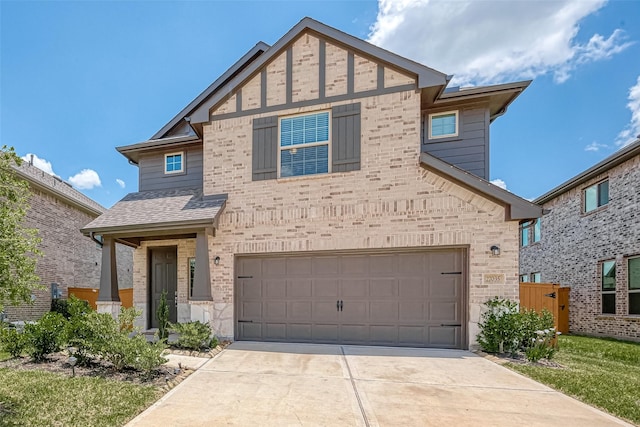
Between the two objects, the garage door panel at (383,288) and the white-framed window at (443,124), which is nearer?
the garage door panel at (383,288)

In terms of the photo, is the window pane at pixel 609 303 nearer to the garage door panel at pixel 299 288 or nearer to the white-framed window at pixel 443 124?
the white-framed window at pixel 443 124

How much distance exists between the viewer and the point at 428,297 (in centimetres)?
754

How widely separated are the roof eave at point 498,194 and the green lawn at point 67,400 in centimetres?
679

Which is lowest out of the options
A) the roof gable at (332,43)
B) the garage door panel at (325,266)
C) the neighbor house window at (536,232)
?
the garage door panel at (325,266)

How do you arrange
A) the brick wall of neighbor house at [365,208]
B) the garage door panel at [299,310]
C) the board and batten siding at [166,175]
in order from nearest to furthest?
1. the brick wall of neighbor house at [365,208]
2. the garage door panel at [299,310]
3. the board and batten siding at [166,175]

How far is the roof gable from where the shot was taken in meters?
7.58

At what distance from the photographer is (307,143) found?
8.34 meters

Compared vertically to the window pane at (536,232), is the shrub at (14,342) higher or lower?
lower

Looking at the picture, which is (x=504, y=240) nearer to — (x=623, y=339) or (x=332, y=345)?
(x=332, y=345)

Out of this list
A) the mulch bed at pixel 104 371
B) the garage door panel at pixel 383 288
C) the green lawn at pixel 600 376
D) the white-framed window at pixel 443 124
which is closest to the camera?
the green lawn at pixel 600 376

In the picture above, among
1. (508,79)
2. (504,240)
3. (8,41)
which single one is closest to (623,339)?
(504,240)

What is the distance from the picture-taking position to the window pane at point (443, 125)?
8.40m

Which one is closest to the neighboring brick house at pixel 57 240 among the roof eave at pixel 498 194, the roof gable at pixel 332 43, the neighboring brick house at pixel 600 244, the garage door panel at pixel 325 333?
the roof gable at pixel 332 43

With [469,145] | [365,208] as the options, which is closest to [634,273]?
[469,145]
